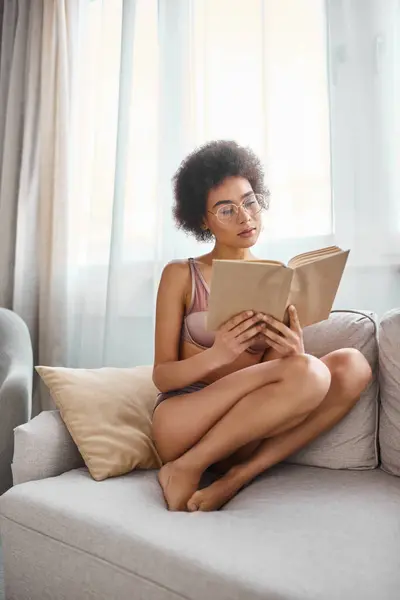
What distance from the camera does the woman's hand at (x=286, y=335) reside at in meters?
1.21

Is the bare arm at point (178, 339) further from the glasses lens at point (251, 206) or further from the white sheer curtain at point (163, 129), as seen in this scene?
the white sheer curtain at point (163, 129)

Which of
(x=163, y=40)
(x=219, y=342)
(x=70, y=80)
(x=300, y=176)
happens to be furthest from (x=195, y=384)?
(x=70, y=80)

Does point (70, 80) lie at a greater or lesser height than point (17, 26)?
lesser

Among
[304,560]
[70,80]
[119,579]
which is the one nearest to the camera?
[304,560]

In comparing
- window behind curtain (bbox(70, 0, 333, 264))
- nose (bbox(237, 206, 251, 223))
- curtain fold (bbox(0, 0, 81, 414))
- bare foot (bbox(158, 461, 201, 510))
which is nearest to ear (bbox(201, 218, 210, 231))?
nose (bbox(237, 206, 251, 223))

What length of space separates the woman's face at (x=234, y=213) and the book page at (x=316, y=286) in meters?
0.28

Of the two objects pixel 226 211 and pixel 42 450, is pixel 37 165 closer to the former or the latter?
pixel 226 211

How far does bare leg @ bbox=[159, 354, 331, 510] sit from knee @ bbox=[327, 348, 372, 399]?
0.24 feet

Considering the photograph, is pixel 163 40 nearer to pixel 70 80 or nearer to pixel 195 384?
pixel 70 80

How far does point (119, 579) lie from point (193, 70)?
1.73m

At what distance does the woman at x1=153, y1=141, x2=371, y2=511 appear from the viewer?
1218 millimetres

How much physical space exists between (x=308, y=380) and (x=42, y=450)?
0.66m

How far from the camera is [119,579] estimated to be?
1.05 m

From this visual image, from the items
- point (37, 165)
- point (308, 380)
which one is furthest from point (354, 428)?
point (37, 165)
